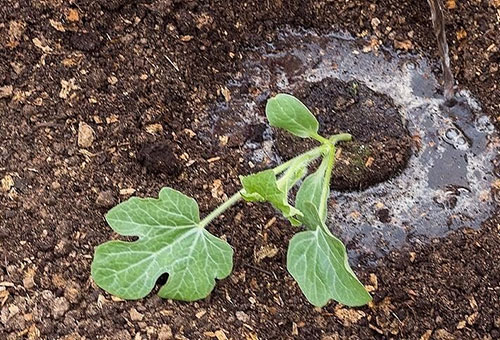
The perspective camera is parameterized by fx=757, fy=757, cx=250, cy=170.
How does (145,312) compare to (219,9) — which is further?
(219,9)

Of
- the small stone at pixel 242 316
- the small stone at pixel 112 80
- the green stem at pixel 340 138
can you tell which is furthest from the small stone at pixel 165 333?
the small stone at pixel 112 80

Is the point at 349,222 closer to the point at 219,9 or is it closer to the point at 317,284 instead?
the point at 317,284

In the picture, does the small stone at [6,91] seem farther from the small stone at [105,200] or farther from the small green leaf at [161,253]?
the small green leaf at [161,253]

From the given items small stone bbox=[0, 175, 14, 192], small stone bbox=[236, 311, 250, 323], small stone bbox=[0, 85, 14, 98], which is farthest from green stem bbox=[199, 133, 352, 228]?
small stone bbox=[0, 85, 14, 98]

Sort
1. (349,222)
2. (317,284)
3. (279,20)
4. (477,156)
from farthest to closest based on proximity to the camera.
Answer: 1. (279,20)
2. (477,156)
3. (349,222)
4. (317,284)

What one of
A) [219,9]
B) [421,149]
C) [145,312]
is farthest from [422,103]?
[145,312]

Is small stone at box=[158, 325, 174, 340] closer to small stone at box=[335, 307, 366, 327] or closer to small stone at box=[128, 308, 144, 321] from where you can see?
small stone at box=[128, 308, 144, 321]

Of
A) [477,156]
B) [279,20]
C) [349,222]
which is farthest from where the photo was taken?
[279,20]

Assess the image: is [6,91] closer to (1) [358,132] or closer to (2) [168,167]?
(2) [168,167]
